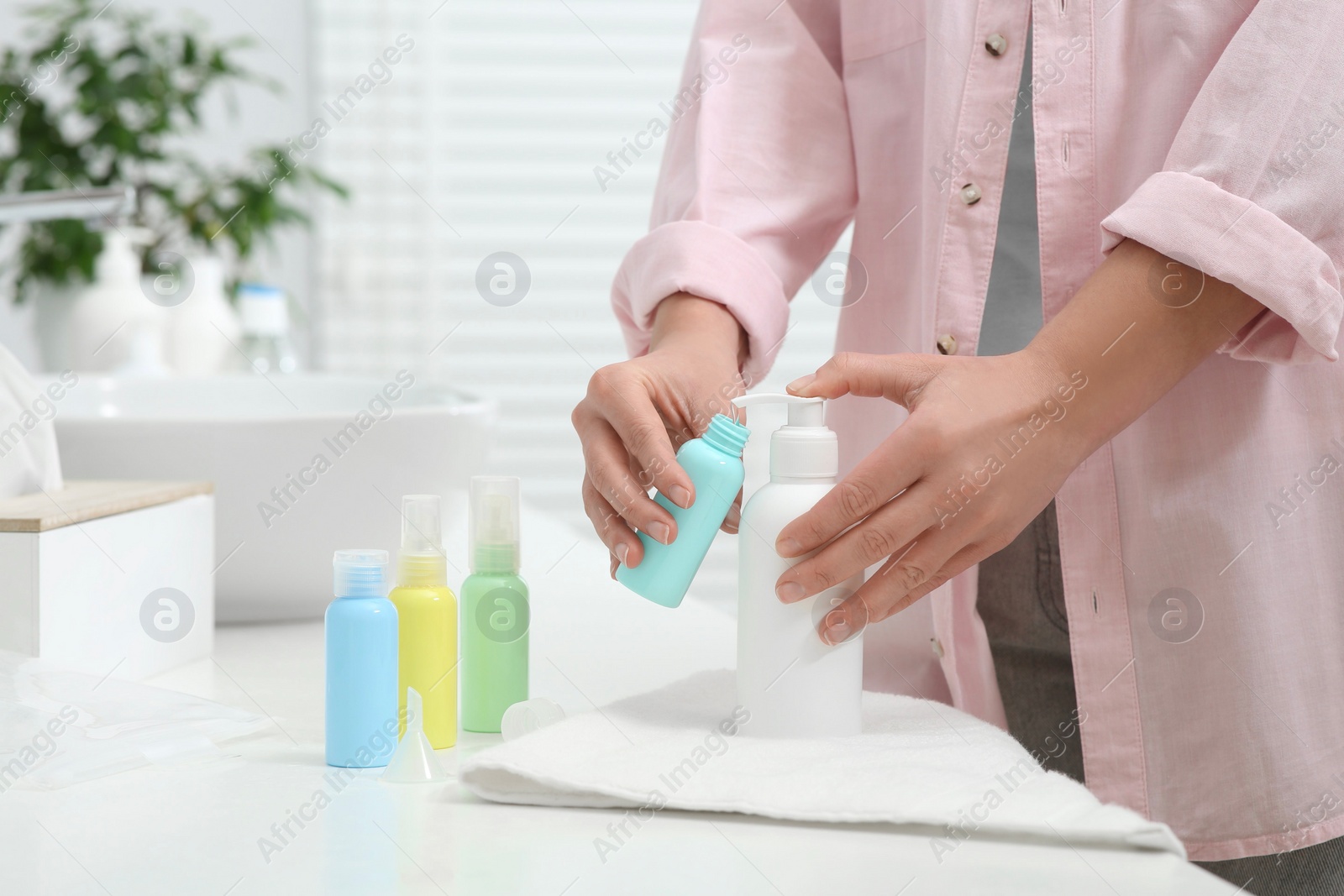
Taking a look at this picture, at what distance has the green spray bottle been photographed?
52 cm

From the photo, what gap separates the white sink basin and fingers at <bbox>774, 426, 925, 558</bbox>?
399 mm

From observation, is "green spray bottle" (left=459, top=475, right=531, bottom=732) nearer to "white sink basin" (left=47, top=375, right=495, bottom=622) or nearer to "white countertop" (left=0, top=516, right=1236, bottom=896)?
"white countertop" (left=0, top=516, right=1236, bottom=896)

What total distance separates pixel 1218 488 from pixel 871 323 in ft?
0.78

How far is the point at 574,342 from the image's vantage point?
2.14 m

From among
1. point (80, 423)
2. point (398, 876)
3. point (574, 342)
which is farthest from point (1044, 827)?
point (574, 342)

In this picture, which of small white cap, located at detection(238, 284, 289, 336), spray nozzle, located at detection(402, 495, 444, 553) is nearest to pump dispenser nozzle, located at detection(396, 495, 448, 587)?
spray nozzle, located at detection(402, 495, 444, 553)

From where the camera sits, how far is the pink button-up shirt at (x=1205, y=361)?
18.7 inches

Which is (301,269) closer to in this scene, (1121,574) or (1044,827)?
(1121,574)

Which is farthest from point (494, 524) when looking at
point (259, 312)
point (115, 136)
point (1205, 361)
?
point (115, 136)

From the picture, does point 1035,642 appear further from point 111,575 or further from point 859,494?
point 111,575

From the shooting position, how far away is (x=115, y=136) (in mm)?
1537

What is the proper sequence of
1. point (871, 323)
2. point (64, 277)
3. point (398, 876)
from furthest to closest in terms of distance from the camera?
point (64, 277)
point (871, 323)
point (398, 876)

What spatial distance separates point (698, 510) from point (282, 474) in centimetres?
40

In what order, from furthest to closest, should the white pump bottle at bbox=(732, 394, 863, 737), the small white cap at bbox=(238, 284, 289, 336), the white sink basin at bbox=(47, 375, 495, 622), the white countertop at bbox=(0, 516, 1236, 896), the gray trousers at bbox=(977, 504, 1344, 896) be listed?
the small white cap at bbox=(238, 284, 289, 336) < the white sink basin at bbox=(47, 375, 495, 622) < the gray trousers at bbox=(977, 504, 1344, 896) < the white pump bottle at bbox=(732, 394, 863, 737) < the white countertop at bbox=(0, 516, 1236, 896)
